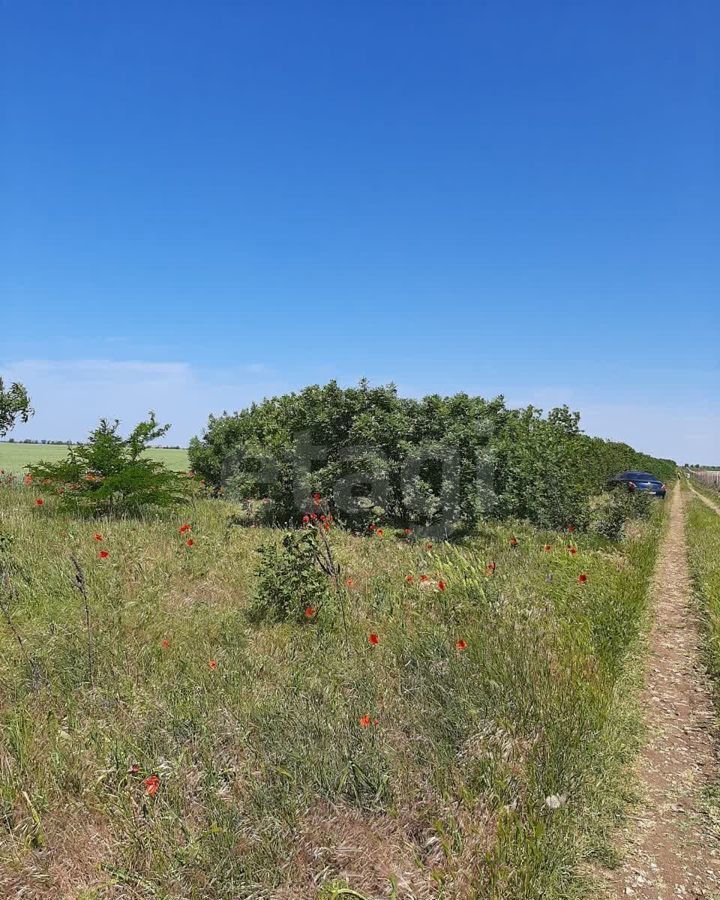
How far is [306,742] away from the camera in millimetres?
3420

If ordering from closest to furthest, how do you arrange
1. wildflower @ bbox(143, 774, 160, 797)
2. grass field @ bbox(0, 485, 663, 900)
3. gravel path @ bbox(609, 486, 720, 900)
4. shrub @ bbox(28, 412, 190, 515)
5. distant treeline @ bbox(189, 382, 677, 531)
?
grass field @ bbox(0, 485, 663, 900), wildflower @ bbox(143, 774, 160, 797), gravel path @ bbox(609, 486, 720, 900), shrub @ bbox(28, 412, 190, 515), distant treeline @ bbox(189, 382, 677, 531)

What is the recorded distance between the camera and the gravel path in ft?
9.91

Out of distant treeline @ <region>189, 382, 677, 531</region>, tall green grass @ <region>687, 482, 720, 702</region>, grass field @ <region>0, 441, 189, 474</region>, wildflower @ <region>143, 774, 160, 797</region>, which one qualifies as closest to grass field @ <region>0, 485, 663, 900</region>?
wildflower @ <region>143, 774, 160, 797</region>

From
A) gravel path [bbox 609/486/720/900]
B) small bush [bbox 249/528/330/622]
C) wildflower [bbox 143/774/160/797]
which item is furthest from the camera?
small bush [bbox 249/528/330/622]

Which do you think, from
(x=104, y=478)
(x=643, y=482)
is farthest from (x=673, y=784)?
(x=643, y=482)

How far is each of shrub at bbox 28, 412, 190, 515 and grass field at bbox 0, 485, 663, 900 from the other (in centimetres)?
344

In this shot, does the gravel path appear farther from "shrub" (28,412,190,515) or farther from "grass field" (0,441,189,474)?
"grass field" (0,441,189,474)

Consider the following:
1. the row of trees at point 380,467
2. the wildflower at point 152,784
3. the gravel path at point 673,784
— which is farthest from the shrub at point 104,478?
the gravel path at point 673,784

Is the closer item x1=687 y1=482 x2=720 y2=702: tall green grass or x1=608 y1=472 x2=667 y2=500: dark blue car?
x1=687 y1=482 x2=720 y2=702: tall green grass

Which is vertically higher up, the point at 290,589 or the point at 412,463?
the point at 412,463

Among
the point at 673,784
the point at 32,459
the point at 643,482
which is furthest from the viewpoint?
the point at 32,459

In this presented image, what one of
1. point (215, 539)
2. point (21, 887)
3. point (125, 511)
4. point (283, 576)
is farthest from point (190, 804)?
point (125, 511)

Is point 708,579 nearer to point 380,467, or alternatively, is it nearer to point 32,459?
point 380,467

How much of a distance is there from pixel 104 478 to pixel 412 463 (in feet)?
19.7
